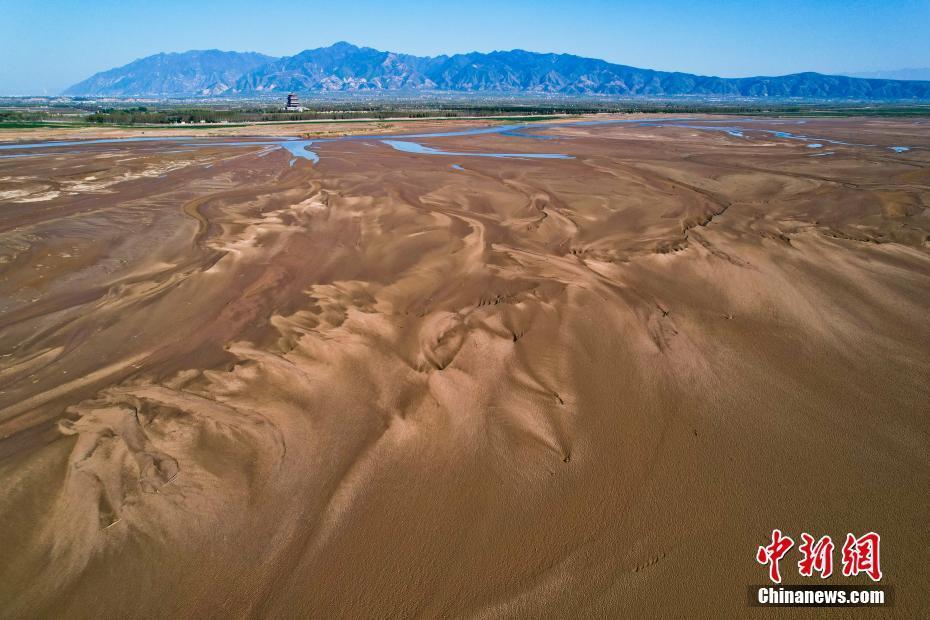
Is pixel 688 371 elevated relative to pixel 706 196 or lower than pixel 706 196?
lower

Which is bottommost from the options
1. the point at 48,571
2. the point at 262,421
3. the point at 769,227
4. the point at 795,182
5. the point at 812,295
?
the point at 48,571

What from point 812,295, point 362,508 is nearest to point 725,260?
point 812,295

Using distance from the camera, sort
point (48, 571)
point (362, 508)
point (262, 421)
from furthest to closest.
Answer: point (262, 421)
point (362, 508)
point (48, 571)

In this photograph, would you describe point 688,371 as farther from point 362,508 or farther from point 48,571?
point 48,571

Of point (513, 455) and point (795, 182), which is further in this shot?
point (795, 182)

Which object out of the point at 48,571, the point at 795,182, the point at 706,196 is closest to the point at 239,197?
the point at 48,571

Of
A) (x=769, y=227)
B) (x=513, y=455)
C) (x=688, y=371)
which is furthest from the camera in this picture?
(x=769, y=227)

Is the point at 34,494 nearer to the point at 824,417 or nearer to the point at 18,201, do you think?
the point at 824,417
